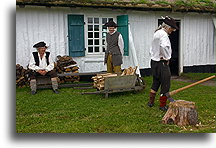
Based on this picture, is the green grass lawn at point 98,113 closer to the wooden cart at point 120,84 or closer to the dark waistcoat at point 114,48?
the wooden cart at point 120,84

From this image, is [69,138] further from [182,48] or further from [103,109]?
[182,48]

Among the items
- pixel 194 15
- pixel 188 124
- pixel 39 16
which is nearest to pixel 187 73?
pixel 194 15

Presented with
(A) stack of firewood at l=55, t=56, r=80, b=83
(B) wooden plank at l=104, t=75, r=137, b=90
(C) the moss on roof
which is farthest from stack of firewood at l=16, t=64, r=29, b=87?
(B) wooden plank at l=104, t=75, r=137, b=90

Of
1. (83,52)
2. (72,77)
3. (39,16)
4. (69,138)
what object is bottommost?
(69,138)

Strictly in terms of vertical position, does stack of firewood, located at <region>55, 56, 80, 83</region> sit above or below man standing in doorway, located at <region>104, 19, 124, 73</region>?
below

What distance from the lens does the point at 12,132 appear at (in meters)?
4.04

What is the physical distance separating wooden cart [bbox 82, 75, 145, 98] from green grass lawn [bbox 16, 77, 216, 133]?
0.53 ft

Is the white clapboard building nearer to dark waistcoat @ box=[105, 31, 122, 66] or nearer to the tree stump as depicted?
dark waistcoat @ box=[105, 31, 122, 66]

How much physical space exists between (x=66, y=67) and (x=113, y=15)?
7.57 ft

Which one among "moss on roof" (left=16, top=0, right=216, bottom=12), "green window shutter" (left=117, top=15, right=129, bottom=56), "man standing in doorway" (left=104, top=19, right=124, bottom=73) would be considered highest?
"moss on roof" (left=16, top=0, right=216, bottom=12)

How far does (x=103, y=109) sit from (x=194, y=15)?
6.47 m

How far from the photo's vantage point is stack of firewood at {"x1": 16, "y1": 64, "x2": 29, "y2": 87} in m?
7.72

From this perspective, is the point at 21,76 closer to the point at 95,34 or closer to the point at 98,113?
the point at 95,34

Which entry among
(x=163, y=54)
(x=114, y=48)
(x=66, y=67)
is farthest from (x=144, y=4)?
(x=163, y=54)
